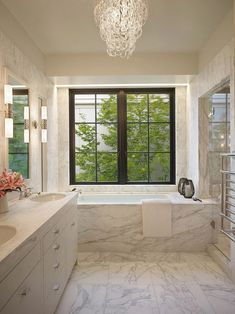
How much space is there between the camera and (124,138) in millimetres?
A: 4273

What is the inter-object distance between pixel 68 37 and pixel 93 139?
175 centimetres

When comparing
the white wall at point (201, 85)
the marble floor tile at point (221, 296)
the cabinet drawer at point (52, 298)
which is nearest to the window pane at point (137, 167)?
the white wall at point (201, 85)

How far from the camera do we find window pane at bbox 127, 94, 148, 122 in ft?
14.0

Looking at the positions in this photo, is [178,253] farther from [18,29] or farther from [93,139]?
[18,29]

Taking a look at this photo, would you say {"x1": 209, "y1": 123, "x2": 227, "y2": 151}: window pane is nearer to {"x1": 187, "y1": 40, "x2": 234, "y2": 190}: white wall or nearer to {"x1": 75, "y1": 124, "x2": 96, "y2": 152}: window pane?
{"x1": 187, "y1": 40, "x2": 234, "y2": 190}: white wall

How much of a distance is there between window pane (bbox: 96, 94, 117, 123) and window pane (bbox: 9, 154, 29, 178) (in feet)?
5.84

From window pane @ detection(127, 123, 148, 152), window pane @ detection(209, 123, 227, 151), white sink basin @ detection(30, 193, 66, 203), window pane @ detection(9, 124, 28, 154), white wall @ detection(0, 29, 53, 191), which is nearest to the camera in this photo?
white wall @ detection(0, 29, 53, 191)

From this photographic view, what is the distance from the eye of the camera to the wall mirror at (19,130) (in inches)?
94.8

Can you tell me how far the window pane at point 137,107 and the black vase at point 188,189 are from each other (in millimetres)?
1272

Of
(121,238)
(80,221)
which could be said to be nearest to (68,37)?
(80,221)

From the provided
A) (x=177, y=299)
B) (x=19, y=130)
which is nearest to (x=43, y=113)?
(x=19, y=130)

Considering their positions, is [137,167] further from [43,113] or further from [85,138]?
[43,113]

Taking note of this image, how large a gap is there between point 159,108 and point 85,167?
1567 millimetres

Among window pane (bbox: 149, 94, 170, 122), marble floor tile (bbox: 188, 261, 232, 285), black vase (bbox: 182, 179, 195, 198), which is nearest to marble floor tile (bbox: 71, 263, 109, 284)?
marble floor tile (bbox: 188, 261, 232, 285)
